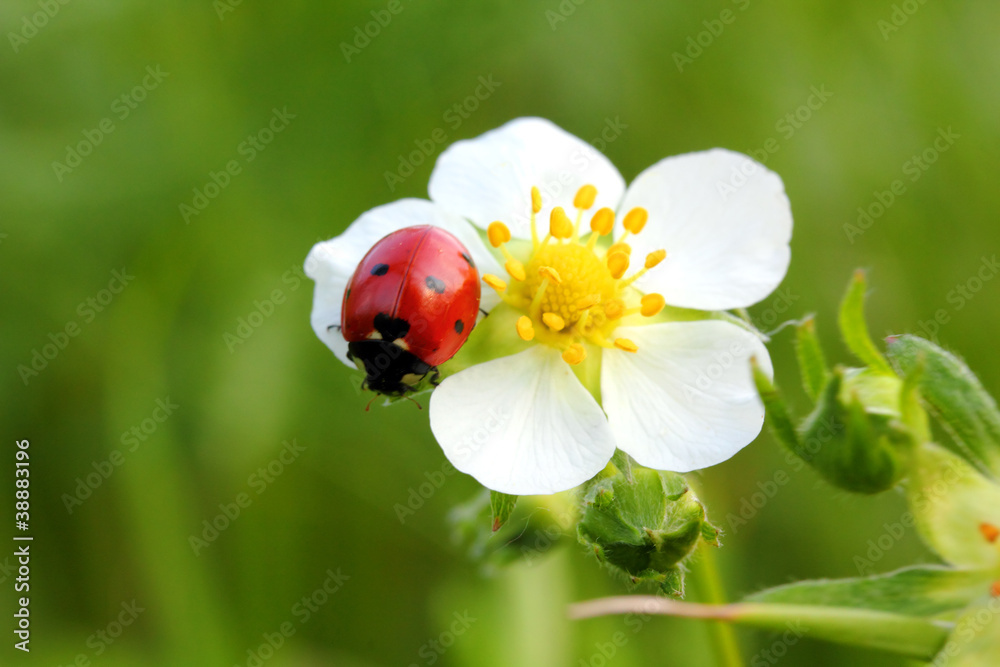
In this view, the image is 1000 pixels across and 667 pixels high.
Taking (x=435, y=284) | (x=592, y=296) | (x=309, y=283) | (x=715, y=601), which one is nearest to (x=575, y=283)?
(x=592, y=296)

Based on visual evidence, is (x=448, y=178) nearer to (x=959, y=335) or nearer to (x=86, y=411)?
(x=86, y=411)

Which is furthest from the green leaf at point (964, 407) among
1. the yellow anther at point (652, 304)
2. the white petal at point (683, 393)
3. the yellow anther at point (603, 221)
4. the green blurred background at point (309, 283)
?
the green blurred background at point (309, 283)

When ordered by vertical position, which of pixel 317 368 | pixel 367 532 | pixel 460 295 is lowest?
pixel 367 532

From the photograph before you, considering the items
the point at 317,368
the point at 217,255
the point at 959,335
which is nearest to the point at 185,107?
the point at 217,255

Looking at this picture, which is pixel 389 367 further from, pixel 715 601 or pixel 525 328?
pixel 715 601

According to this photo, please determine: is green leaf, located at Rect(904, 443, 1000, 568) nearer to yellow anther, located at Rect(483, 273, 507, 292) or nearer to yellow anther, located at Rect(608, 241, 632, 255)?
yellow anther, located at Rect(608, 241, 632, 255)
